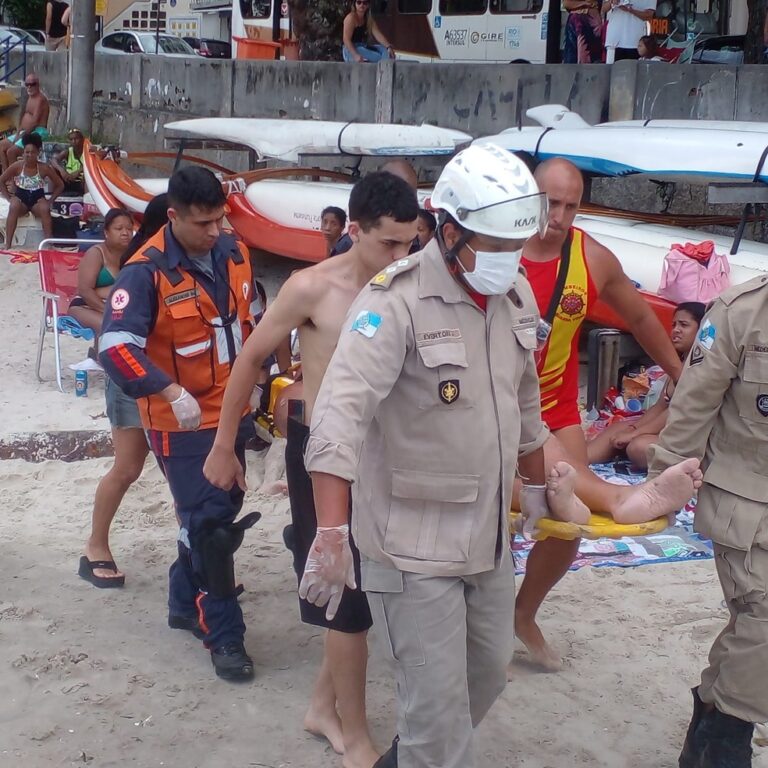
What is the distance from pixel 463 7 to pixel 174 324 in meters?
14.8

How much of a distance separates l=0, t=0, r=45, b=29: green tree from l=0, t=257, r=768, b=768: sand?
32.9m

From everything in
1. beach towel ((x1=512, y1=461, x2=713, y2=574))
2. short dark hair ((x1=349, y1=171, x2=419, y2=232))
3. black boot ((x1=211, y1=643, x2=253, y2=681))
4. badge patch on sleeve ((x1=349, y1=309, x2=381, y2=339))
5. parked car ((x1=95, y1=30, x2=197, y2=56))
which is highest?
parked car ((x1=95, y1=30, x2=197, y2=56))

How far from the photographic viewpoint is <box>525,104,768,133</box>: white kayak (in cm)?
890

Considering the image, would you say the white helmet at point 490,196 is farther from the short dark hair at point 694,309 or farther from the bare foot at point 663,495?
the short dark hair at point 694,309

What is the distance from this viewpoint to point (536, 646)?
4223mm

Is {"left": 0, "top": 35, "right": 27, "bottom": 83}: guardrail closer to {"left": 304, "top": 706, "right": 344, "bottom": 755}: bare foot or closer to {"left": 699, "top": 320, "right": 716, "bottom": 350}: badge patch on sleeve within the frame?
{"left": 304, "top": 706, "right": 344, "bottom": 755}: bare foot

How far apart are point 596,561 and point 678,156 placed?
13.4 ft

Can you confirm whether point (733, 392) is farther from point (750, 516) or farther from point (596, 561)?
point (596, 561)

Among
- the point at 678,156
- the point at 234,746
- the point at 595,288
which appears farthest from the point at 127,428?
the point at 678,156

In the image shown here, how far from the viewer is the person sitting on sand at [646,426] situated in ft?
20.5

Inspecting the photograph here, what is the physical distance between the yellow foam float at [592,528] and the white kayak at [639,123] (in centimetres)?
600

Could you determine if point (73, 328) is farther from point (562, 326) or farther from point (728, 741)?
point (728, 741)

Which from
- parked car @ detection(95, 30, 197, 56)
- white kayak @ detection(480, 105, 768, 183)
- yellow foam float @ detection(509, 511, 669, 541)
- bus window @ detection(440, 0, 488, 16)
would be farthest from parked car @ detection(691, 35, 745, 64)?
parked car @ detection(95, 30, 197, 56)

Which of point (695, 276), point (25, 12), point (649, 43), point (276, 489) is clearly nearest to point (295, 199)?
point (695, 276)
